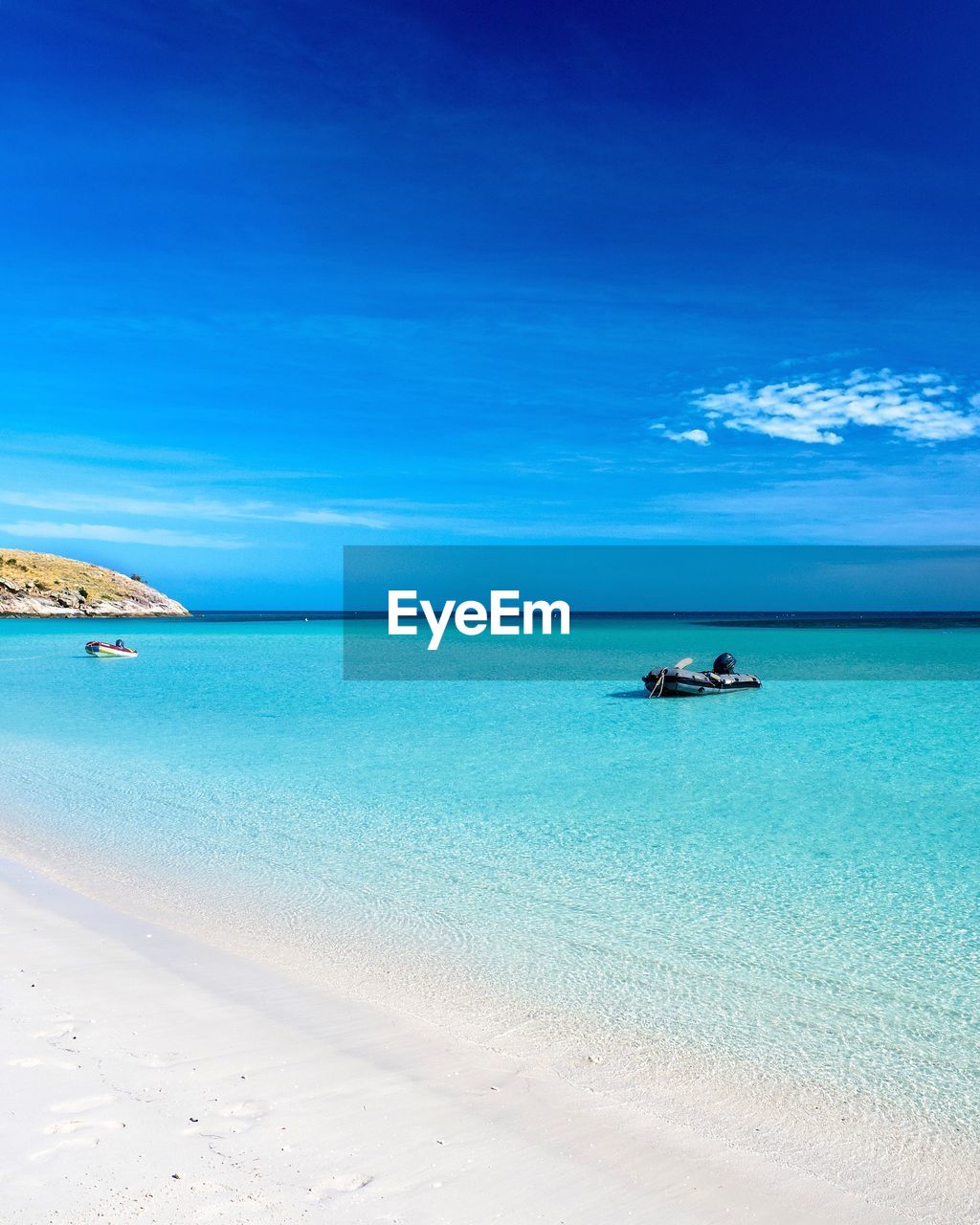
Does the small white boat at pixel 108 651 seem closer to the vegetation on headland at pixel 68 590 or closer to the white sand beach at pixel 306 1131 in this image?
the white sand beach at pixel 306 1131

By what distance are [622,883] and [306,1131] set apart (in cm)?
646

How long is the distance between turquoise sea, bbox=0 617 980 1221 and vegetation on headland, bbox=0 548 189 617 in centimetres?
12708

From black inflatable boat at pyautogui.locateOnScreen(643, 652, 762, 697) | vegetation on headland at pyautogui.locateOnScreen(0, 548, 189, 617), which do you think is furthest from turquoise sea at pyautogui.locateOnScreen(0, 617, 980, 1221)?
vegetation on headland at pyautogui.locateOnScreen(0, 548, 189, 617)

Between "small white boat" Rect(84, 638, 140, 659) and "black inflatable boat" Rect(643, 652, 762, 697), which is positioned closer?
"black inflatable boat" Rect(643, 652, 762, 697)

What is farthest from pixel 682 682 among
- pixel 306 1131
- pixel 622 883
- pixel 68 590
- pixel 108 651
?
pixel 68 590

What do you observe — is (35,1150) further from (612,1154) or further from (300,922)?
(300,922)

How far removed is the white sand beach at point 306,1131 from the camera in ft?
13.9

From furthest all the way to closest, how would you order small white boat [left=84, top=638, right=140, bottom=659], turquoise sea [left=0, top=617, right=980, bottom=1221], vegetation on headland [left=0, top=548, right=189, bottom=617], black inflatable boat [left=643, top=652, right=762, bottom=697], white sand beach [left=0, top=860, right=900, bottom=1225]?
vegetation on headland [left=0, top=548, right=189, bottom=617]
small white boat [left=84, top=638, right=140, bottom=659]
black inflatable boat [left=643, top=652, right=762, bottom=697]
turquoise sea [left=0, top=617, right=980, bottom=1221]
white sand beach [left=0, top=860, right=900, bottom=1225]

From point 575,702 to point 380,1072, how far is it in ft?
88.4

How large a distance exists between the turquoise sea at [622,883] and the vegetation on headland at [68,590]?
417 ft

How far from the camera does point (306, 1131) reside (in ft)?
15.9

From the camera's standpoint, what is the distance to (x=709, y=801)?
51.8 ft

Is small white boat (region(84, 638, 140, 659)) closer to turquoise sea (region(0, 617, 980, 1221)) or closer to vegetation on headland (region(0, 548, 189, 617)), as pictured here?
turquoise sea (region(0, 617, 980, 1221))

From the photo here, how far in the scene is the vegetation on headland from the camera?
137625 millimetres
